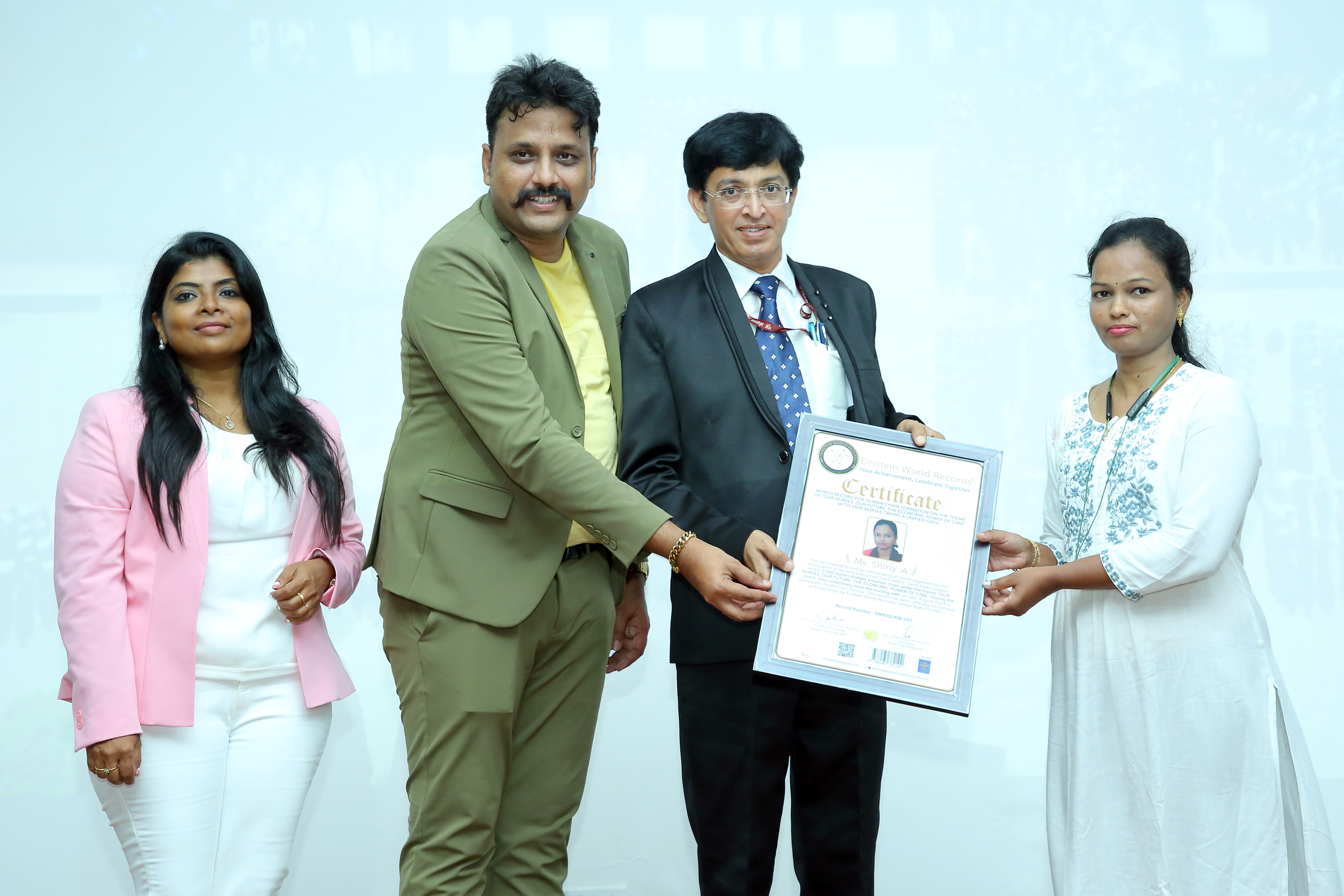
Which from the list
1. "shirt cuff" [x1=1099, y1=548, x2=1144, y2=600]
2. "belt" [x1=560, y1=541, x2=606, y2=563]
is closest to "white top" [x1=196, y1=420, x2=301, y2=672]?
"belt" [x1=560, y1=541, x2=606, y2=563]

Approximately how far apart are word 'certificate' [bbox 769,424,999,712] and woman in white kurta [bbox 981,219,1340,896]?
10cm

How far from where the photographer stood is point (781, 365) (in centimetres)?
197

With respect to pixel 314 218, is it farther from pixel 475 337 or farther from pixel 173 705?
pixel 173 705

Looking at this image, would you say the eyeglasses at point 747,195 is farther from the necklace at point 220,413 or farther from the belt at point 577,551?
the necklace at point 220,413

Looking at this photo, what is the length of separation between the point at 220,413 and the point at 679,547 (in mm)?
928

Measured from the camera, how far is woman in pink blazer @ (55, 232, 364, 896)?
1.80 metres

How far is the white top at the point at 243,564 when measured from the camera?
1.86m

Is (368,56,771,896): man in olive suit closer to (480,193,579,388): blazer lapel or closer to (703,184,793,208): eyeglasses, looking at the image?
(480,193,579,388): blazer lapel

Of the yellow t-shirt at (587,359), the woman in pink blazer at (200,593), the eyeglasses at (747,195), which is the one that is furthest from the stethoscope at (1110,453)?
the woman in pink blazer at (200,593)

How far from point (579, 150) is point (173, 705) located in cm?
123

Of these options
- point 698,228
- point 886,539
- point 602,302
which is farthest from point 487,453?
point 698,228

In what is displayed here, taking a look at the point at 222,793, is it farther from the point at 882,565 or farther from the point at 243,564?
the point at 882,565

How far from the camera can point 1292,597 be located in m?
3.31

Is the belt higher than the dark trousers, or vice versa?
the belt
